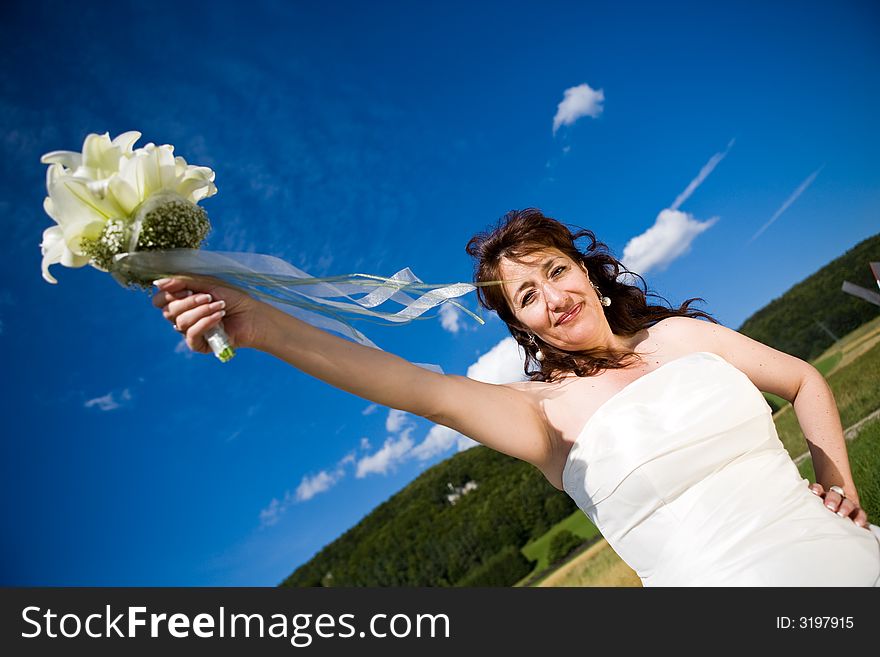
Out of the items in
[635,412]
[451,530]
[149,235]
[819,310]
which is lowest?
[635,412]

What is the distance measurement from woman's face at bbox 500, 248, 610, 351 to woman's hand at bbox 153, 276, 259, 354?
6.37 ft

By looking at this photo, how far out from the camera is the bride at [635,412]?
261cm

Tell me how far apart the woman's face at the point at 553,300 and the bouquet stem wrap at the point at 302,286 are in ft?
1.79

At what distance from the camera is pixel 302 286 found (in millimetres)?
2678

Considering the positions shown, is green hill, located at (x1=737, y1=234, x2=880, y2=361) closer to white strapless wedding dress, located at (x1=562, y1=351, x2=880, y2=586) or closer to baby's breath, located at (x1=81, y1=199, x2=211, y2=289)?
white strapless wedding dress, located at (x1=562, y1=351, x2=880, y2=586)

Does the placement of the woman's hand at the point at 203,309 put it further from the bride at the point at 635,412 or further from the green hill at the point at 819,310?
the green hill at the point at 819,310

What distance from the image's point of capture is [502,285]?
4.00m

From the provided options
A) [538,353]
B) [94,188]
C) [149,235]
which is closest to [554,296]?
[538,353]

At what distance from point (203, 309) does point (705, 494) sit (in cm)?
250

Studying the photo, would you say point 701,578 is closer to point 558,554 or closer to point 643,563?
point 643,563

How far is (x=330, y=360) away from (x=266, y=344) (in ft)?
0.84

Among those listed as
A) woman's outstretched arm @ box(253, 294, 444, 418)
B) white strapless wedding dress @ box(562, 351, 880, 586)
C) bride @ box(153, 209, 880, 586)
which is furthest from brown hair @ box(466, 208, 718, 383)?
woman's outstretched arm @ box(253, 294, 444, 418)

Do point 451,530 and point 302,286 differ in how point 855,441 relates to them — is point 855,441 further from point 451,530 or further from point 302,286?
point 451,530

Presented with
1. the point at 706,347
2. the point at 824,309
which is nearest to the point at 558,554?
the point at 824,309
